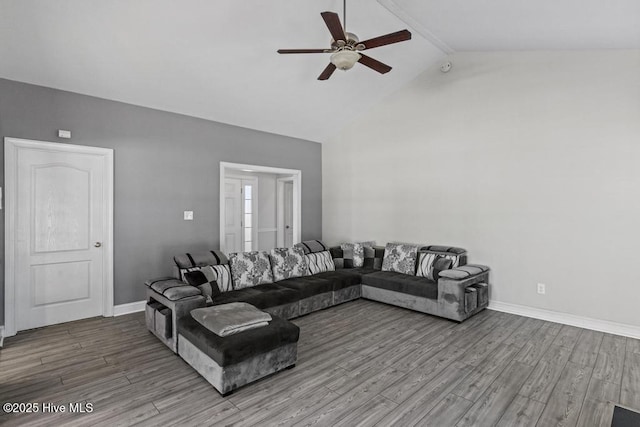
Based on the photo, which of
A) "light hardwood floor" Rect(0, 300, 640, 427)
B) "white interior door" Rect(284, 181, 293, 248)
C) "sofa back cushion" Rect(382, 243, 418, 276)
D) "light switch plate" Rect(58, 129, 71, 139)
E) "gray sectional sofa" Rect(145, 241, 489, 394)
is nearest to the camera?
"light hardwood floor" Rect(0, 300, 640, 427)

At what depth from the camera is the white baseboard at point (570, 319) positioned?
3.65 m

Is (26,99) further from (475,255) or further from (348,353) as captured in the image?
(475,255)

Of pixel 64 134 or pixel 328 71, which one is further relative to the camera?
pixel 64 134

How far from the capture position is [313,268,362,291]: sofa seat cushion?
463 cm

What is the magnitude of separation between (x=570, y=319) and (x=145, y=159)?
5.83m

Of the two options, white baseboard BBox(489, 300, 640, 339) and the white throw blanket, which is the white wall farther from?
the white throw blanket

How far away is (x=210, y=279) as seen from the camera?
3822mm

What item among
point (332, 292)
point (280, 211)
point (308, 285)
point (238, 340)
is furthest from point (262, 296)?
point (280, 211)

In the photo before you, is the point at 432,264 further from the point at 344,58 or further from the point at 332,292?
the point at 344,58

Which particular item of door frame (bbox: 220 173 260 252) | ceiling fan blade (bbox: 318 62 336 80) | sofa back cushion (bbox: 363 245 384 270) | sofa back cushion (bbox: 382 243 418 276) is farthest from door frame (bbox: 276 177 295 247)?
ceiling fan blade (bbox: 318 62 336 80)

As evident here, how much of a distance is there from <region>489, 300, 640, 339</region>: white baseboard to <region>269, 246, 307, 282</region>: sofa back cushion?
2731mm

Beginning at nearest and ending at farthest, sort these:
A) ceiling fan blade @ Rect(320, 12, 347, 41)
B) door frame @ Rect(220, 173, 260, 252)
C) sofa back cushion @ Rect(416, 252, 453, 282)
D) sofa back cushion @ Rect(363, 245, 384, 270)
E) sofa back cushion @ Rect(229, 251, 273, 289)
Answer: ceiling fan blade @ Rect(320, 12, 347, 41), sofa back cushion @ Rect(229, 251, 273, 289), sofa back cushion @ Rect(416, 252, 453, 282), sofa back cushion @ Rect(363, 245, 384, 270), door frame @ Rect(220, 173, 260, 252)

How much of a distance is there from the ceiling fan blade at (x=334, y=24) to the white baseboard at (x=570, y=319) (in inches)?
157

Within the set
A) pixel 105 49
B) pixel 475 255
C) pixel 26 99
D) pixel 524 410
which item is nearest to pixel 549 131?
pixel 475 255
